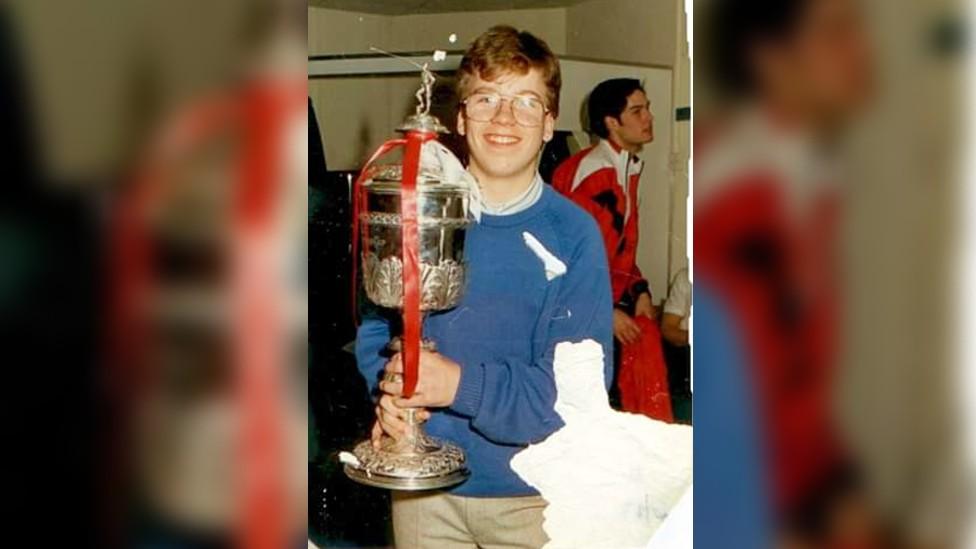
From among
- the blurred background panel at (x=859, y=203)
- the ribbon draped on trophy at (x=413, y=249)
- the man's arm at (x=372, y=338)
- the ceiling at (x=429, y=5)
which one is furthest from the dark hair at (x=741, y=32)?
the man's arm at (x=372, y=338)

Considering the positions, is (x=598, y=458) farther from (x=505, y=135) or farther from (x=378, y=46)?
(x=378, y=46)

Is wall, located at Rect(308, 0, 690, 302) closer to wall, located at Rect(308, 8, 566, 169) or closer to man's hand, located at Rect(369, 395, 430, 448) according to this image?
wall, located at Rect(308, 8, 566, 169)

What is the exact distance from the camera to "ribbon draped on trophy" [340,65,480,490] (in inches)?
31.9

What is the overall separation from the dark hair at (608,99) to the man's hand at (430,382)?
0.75 ft

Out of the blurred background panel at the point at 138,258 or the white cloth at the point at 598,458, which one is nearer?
the blurred background panel at the point at 138,258

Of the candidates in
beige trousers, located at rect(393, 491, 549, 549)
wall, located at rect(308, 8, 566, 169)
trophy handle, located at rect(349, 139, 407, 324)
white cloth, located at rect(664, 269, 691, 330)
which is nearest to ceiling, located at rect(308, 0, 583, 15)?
wall, located at rect(308, 8, 566, 169)

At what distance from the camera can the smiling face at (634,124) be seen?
2.77 ft

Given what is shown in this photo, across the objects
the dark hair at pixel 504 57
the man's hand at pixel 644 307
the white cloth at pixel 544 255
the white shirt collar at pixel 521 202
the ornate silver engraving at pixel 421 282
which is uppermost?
the dark hair at pixel 504 57

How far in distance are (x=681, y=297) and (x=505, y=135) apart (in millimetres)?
197

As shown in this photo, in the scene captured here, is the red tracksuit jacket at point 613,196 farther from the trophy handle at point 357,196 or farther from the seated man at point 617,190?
the trophy handle at point 357,196

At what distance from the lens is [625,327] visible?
0.86 meters

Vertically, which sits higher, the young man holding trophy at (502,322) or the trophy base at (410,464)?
the young man holding trophy at (502,322)

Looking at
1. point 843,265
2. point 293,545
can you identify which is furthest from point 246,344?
point 843,265

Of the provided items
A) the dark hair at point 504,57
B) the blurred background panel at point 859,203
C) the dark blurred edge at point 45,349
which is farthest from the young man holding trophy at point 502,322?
the dark blurred edge at point 45,349
